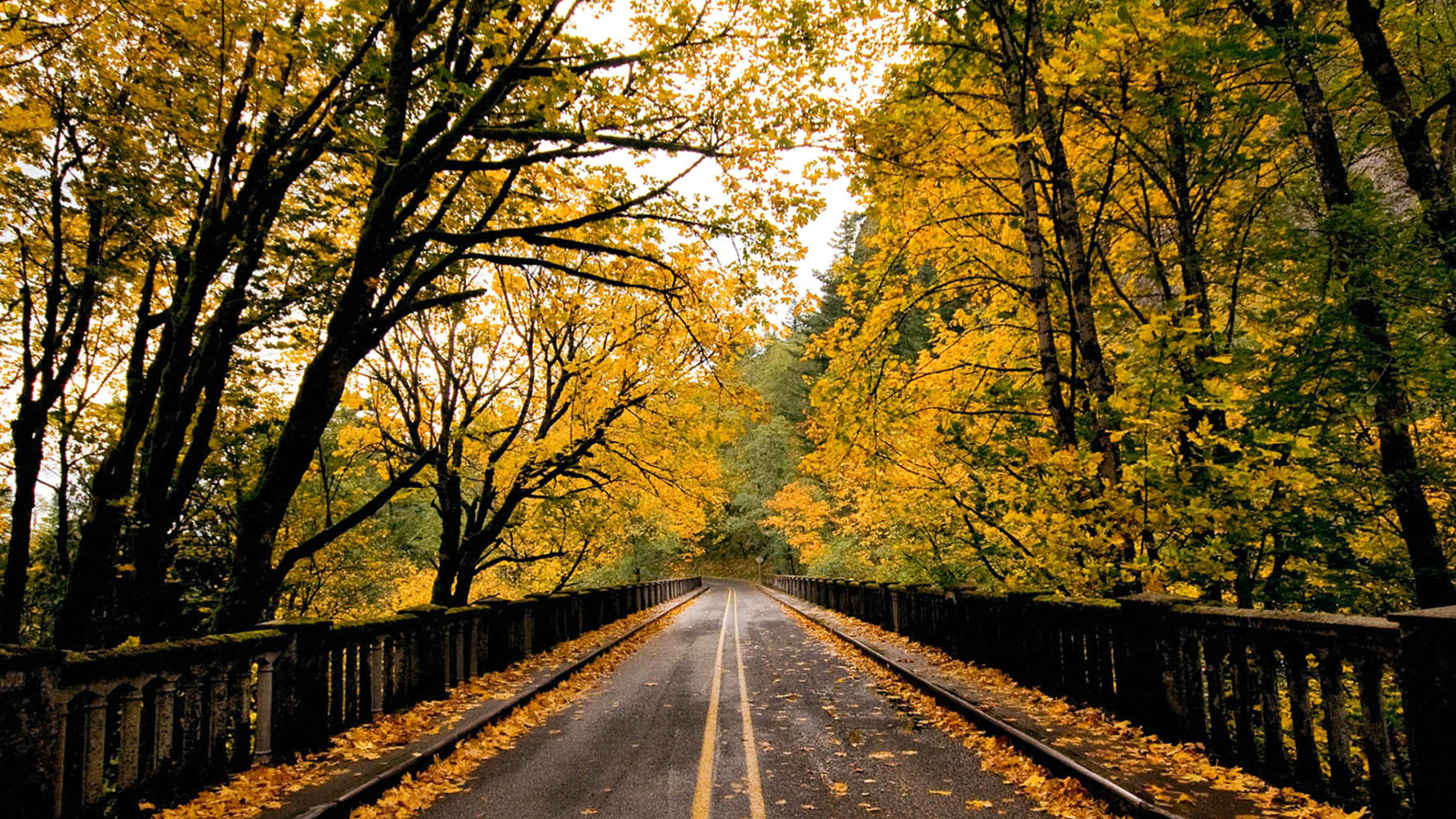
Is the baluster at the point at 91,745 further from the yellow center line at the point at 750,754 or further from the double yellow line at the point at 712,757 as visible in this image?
the yellow center line at the point at 750,754

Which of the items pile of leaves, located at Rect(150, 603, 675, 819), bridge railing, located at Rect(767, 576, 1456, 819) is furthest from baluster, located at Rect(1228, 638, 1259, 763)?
pile of leaves, located at Rect(150, 603, 675, 819)

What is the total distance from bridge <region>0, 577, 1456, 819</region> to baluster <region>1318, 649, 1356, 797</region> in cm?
2

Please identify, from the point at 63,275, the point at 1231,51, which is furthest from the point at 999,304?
the point at 63,275

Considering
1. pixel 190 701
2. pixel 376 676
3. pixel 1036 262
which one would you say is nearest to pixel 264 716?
pixel 190 701

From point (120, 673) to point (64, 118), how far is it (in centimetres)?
850

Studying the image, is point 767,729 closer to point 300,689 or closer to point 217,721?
point 300,689

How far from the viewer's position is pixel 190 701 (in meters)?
5.13

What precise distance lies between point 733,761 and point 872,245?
27.2 ft

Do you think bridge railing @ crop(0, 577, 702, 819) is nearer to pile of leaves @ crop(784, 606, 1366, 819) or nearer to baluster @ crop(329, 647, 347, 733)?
baluster @ crop(329, 647, 347, 733)

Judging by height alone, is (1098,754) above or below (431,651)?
below

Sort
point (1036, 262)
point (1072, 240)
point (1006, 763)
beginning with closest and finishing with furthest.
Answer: point (1006, 763), point (1072, 240), point (1036, 262)

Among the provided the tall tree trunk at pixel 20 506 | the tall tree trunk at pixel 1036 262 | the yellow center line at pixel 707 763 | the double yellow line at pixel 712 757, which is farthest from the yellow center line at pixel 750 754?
the tall tree trunk at pixel 20 506

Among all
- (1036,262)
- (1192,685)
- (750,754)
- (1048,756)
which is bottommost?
(750,754)

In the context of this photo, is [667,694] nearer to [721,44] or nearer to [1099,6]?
[721,44]
